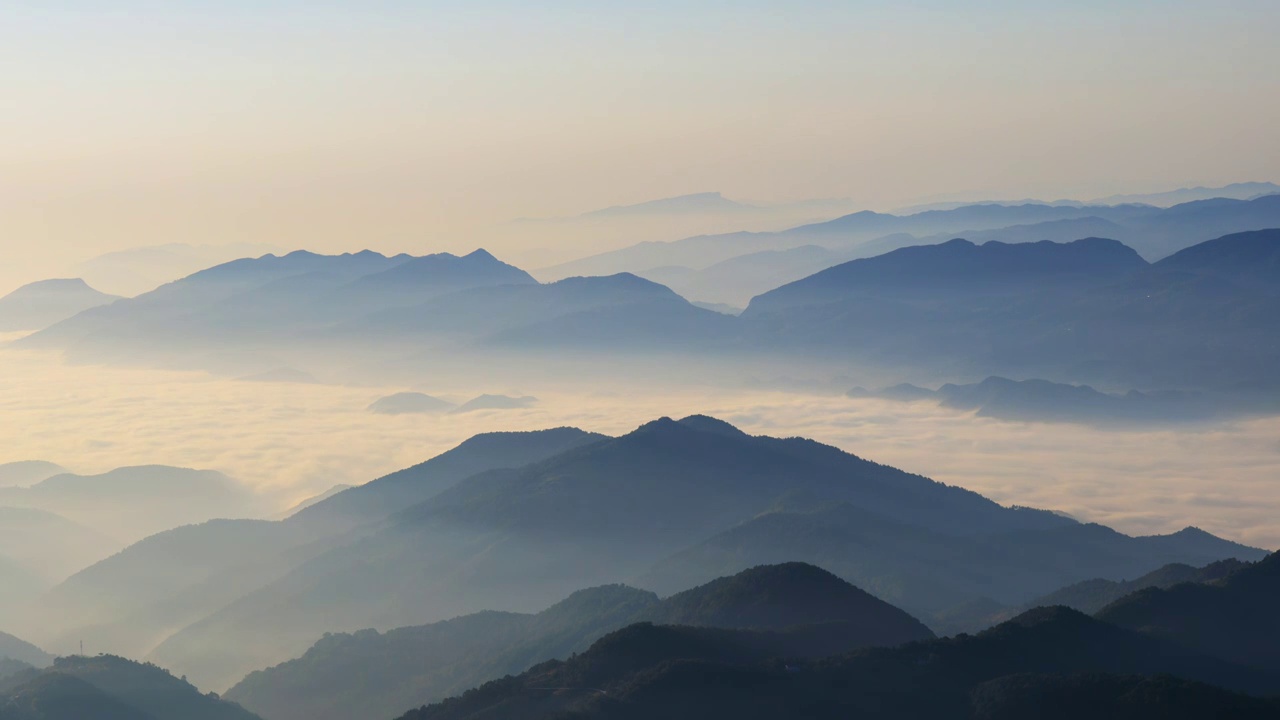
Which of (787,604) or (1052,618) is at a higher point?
(1052,618)

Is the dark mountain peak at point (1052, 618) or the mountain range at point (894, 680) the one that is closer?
the mountain range at point (894, 680)

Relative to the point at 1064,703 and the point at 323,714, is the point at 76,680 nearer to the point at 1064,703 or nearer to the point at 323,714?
the point at 323,714

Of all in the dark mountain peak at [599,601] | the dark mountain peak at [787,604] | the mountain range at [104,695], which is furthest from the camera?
the dark mountain peak at [599,601]

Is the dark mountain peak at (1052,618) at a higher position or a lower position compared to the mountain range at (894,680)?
higher

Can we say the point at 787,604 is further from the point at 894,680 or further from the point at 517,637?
the point at 517,637

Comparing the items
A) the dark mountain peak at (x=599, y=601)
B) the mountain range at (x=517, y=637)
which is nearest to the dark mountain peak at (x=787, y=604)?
the mountain range at (x=517, y=637)

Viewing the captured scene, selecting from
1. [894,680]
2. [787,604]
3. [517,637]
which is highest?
[894,680]

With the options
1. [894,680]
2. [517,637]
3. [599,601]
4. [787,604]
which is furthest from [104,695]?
[894,680]

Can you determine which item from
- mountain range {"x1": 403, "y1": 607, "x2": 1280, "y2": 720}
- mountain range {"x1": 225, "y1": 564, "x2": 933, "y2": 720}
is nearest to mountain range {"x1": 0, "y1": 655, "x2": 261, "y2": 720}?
mountain range {"x1": 225, "y1": 564, "x2": 933, "y2": 720}

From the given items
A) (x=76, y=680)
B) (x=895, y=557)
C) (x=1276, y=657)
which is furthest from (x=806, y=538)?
(x=76, y=680)

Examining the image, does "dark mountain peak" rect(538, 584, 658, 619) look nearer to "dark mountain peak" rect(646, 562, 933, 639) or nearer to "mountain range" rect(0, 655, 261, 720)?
"dark mountain peak" rect(646, 562, 933, 639)

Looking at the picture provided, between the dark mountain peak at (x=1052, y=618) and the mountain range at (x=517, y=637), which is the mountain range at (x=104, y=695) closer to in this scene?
the mountain range at (x=517, y=637)
